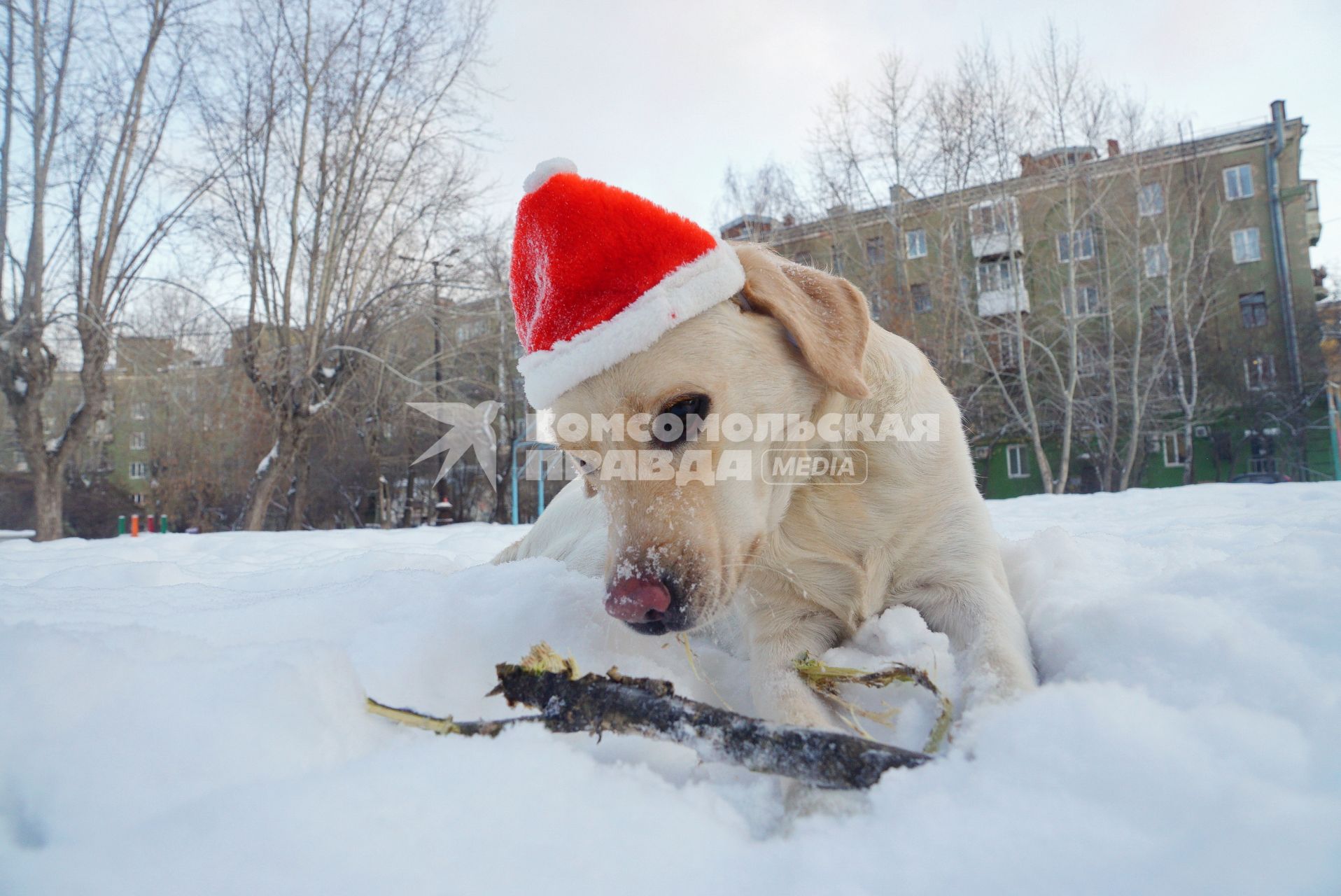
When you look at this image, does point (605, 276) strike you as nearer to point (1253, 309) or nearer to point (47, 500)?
point (47, 500)

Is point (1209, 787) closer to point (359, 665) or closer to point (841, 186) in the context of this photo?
point (359, 665)

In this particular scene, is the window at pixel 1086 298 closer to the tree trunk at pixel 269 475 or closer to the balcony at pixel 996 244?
the balcony at pixel 996 244

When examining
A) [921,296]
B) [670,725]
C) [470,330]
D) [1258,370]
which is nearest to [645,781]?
[670,725]

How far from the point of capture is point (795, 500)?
1.88 meters

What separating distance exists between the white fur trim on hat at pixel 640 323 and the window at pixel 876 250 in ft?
56.7

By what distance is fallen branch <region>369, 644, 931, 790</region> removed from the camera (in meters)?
0.89

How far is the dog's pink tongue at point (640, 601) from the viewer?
136cm

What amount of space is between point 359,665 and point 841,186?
18199 mm

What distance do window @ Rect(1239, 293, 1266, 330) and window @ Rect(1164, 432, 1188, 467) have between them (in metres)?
4.45

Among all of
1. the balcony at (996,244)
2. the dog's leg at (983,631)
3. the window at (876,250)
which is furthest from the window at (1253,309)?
the dog's leg at (983,631)

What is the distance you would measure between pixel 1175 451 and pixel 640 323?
95.5 ft

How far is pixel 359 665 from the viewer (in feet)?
4.47
